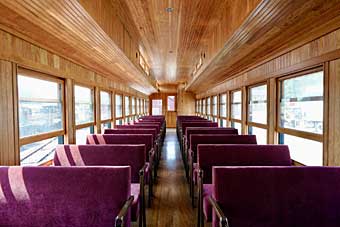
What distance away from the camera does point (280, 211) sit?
163cm

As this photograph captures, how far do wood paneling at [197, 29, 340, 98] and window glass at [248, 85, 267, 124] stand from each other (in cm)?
20

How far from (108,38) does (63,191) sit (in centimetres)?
175

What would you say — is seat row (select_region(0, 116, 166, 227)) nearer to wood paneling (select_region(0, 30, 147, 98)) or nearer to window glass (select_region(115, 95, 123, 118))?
wood paneling (select_region(0, 30, 147, 98))

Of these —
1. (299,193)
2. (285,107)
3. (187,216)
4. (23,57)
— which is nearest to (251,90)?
(285,107)

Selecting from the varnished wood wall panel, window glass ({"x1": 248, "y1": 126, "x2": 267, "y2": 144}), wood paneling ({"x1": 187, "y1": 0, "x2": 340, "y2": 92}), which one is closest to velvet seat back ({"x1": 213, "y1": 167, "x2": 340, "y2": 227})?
wood paneling ({"x1": 187, "y1": 0, "x2": 340, "y2": 92})

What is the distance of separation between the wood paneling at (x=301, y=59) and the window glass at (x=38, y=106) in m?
3.05

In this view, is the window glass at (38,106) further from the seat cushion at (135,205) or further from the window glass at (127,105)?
the window glass at (127,105)

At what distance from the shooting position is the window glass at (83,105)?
13.3ft

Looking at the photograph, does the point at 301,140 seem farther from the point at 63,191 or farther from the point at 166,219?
the point at 63,191

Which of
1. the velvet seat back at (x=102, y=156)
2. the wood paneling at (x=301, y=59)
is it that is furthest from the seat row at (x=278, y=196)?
the velvet seat back at (x=102, y=156)

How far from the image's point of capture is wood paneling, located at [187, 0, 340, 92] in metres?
1.75

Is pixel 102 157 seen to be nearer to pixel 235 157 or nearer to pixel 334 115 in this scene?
pixel 235 157

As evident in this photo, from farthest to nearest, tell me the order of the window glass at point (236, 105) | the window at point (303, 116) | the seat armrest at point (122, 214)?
the window glass at point (236, 105) < the window at point (303, 116) < the seat armrest at point (122, 214)

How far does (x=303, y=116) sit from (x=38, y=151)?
323 cm
